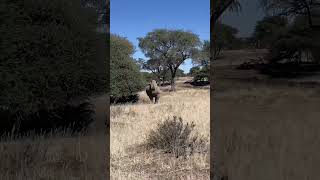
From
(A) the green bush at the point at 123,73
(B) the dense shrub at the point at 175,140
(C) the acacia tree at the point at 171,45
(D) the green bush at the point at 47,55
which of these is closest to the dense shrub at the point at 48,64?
(D) the green bush at the point at 47,55

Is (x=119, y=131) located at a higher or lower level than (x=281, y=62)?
lower

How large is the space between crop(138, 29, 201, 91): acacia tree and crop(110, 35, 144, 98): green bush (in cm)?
2309

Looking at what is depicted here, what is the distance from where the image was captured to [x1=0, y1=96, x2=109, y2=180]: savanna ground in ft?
18.8

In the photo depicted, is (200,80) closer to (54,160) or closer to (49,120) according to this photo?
(49,120)

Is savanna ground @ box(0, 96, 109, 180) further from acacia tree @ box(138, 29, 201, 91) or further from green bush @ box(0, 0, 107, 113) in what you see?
acacia tree @ box(138, 29, 201, 91)

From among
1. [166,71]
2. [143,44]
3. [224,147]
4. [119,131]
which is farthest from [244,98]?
[166,71]

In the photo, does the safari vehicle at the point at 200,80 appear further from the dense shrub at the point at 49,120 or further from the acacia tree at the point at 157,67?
the dense shrub at the point at 49,120

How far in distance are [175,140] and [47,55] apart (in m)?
3.25

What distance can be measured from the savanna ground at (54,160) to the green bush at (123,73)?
13936mm

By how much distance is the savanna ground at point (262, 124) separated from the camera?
5.61 m

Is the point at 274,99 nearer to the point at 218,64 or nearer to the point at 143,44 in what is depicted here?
the point at 218,64

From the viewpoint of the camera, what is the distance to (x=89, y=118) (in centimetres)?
1081

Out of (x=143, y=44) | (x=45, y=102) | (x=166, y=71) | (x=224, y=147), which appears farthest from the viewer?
(x=166, y=71)

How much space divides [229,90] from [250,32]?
1.23 meters
